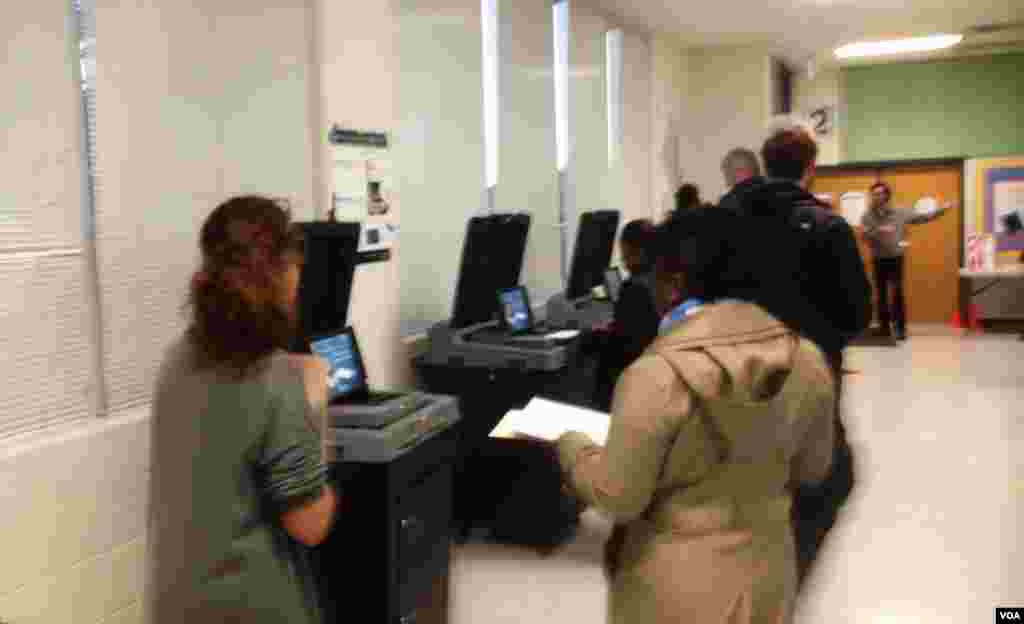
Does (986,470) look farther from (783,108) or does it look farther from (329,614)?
(783,108)

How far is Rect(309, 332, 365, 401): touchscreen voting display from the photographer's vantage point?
291 cm

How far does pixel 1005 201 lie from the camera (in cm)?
1116

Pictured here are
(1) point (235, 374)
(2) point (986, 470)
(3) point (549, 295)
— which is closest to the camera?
(1) point (235, 374)

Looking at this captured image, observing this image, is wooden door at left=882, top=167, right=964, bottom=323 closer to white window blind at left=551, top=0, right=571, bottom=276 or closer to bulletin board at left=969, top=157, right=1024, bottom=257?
bulletin board at left=969, top=157, right=1024, bottom=257

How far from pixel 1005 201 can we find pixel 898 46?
2345mm

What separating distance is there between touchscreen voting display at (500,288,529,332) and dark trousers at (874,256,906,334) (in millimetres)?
6785

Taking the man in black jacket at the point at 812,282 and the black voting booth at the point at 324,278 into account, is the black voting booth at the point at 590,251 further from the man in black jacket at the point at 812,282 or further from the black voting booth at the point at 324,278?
the man in black jacket at the point at 812,282

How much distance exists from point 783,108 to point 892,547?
7.58 meters

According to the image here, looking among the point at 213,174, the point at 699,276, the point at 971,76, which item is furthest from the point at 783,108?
the point at 699,276

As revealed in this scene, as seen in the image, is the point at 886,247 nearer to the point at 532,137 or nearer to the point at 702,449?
the point at 532,137

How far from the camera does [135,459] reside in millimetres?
2809

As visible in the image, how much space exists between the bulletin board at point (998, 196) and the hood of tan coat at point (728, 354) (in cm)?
1058

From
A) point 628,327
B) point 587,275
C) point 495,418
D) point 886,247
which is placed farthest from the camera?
point 886,247

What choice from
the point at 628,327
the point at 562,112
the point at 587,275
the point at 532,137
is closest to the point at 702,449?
the point at 628,327
